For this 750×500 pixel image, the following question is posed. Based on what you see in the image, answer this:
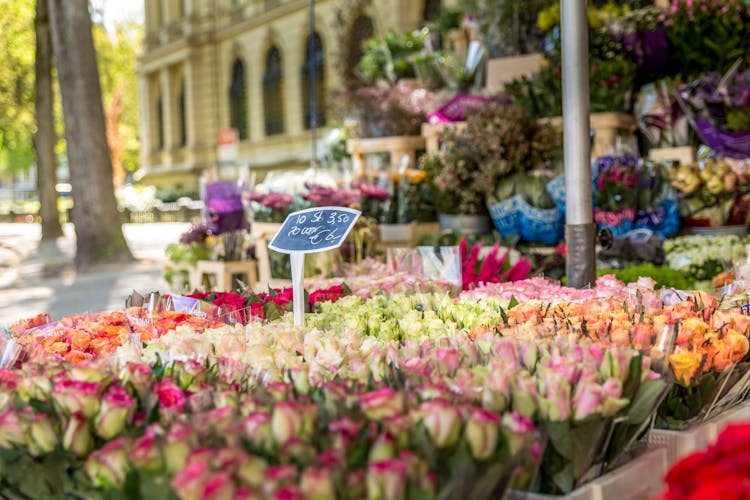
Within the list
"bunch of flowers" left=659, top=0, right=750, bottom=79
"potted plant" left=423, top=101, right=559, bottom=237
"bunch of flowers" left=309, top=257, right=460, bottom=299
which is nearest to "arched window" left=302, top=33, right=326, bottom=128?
"bunch of flowers" left=659, top=0, right=750, bottom=79

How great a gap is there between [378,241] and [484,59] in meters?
2.88

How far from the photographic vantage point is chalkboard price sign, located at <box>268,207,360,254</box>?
9.89 feet

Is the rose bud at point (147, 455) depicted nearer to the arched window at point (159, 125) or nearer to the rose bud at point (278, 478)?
the rose bud at point (278, 478)

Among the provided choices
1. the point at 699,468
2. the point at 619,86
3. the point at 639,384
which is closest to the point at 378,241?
the point at 619,86

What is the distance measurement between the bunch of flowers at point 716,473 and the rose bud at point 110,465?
36.1 inches

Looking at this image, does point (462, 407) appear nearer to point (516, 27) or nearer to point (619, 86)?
point (619, 86)

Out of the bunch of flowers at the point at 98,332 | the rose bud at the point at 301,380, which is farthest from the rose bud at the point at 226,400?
the bunch of flowers at the point at 98,332

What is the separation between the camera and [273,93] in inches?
1268

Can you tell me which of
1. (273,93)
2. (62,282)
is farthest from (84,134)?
(273,93)

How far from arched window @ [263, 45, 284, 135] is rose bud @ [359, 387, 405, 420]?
30.6 metres

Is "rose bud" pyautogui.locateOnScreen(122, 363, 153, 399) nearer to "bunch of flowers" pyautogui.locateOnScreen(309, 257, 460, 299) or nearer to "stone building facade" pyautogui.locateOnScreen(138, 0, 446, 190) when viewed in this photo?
"bunch of flowers" pyautogui.locateOnScreen(309, 257, 460, 299)

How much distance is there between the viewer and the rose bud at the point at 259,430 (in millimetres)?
1585

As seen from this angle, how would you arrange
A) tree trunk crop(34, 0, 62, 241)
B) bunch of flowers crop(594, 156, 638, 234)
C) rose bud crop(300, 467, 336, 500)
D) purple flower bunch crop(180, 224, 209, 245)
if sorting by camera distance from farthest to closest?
tree trunk crop(34, 0, 62, 241)
purple flower bunch crop(180, 224, 209, 245)
bunch of flowers crop(594, 156, 638, 234)
rose bud crop(300, 467, 336, 500)

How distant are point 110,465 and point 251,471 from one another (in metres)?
0.32
